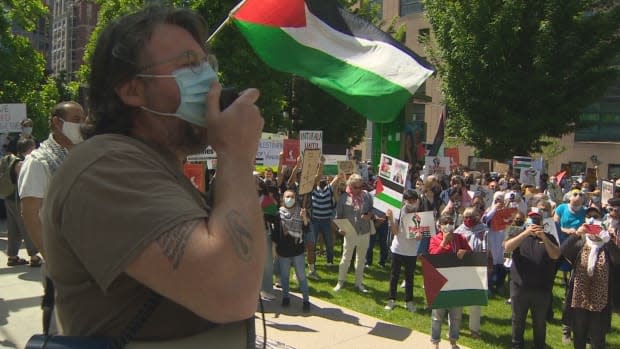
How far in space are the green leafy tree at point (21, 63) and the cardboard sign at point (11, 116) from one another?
5461 mm

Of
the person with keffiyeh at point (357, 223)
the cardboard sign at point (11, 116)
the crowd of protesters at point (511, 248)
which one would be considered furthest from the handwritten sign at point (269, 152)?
the cardboard sign at point (11, 116)

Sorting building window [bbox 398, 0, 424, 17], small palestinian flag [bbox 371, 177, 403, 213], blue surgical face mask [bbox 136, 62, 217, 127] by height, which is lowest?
small palestinian flag [bbox 371, 177, 403, 213]

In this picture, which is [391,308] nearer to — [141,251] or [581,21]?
[141,251]

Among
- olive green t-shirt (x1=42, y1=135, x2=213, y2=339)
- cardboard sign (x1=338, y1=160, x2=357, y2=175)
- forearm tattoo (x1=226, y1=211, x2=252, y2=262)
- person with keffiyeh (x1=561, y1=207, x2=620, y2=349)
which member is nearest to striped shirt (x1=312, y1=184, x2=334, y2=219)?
cardboard sign (x1=338, y1=160, x2=357, y2=175)

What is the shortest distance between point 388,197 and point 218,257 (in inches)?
311

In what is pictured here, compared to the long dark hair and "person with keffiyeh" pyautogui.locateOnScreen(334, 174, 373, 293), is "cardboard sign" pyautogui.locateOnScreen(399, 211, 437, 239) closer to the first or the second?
"person with keffiyeh" pyautogui.locateOnScreen(334, 174, 373, 293)

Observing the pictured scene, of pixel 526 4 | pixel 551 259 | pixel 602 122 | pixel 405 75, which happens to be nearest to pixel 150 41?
pixel 405 75

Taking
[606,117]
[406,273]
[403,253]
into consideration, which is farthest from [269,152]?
[606,117]

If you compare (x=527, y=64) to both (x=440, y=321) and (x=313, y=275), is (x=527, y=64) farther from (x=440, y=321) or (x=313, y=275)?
(x=440, y=321)

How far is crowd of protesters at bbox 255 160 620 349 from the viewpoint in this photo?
21.6 ft

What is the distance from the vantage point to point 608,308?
650 cm

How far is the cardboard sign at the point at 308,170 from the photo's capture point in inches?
374

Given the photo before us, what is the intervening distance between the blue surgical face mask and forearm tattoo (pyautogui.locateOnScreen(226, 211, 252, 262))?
1.05ft

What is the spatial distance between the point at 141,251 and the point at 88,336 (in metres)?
0.30
